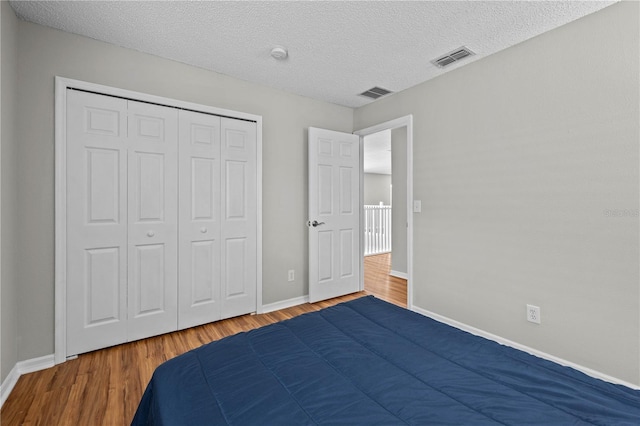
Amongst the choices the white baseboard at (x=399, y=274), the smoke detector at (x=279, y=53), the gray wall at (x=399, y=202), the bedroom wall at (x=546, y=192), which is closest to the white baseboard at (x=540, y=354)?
the bedroom wall at (x=546, y=192)

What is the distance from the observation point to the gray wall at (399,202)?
472cm

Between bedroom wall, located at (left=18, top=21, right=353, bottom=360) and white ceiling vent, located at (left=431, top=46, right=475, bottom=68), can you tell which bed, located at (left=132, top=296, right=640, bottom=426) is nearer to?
bedroom wall, located at (left=18, top=21, right=353, bottom=360)

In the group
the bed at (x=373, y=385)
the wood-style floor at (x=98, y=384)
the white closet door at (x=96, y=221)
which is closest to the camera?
the bed at (x=373, y=385)

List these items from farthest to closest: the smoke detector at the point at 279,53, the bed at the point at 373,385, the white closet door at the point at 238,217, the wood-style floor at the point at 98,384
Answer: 1. the white closet door at the point at 238,217
2. the smoke detector at the point at 279,53
3. the wood-style floor at the point at 98,384
4. the bed at the point at 373,385

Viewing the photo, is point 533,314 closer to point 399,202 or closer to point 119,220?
point 399,202

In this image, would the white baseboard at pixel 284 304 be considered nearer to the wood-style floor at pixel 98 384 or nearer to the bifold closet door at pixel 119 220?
the wood-style floor at pixel 98 384

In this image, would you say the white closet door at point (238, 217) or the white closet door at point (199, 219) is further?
the white closet door at point (238, 217)

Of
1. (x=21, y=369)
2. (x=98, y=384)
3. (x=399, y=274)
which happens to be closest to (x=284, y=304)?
(x=98, y=384)

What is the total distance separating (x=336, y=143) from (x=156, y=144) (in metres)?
1.99

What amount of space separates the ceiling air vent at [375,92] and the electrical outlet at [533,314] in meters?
2.54

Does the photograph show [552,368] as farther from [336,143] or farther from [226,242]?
[336,143]

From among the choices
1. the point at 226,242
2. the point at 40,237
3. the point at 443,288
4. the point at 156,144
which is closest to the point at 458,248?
the point at 443,288

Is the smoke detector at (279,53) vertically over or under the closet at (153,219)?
over

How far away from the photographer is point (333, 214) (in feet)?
11.9
